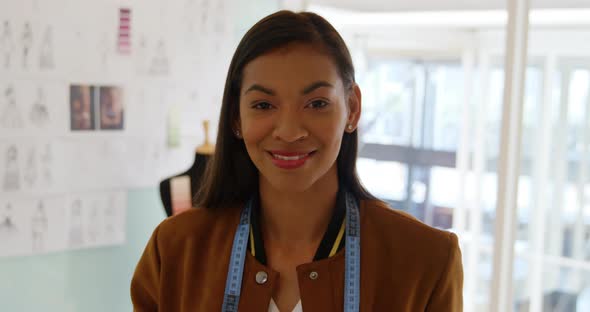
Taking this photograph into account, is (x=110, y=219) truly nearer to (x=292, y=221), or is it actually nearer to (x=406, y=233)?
(x=292, y=221)

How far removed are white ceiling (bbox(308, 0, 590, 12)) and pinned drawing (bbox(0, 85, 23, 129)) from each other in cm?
169

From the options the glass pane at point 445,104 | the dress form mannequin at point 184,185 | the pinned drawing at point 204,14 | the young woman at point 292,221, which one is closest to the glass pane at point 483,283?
the glass pane at point 445,104

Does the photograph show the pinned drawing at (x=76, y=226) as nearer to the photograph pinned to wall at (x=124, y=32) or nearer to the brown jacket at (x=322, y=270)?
the photograph pinned to wall at (x=124, y=32)

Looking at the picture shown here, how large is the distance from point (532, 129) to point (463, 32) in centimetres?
74

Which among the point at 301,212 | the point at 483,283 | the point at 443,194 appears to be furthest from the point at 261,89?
the point at 443,194

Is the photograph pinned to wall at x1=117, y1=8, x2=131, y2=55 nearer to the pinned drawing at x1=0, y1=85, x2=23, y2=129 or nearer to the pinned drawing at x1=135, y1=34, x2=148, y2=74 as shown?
the pinned drawing at x1=135, y1=34, x2=148, y2=74

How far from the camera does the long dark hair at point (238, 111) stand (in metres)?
1.21

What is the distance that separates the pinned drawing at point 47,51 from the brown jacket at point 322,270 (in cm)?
146

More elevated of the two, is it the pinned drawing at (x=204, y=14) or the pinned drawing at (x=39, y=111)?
the pinned drawing at (x=204, y=14)

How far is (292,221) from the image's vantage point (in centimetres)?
133

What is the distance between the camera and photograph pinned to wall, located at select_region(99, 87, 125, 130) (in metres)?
2.75

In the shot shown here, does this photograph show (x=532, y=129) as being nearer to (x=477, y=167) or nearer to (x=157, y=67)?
(x=477, y=167)

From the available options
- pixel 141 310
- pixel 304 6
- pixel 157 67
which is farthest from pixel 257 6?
pixel 141 310

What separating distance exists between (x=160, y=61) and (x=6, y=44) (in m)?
0.72
